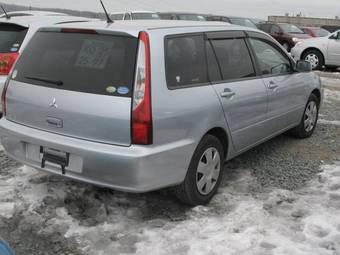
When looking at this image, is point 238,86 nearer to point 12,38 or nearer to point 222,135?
point 222,135

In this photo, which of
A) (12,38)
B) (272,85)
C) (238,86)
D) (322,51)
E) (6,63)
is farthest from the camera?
(322,51)

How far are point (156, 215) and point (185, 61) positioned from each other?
4.32 ft

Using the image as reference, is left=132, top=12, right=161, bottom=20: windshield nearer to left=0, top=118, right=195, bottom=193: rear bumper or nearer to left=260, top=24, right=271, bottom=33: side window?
left=260, top=24, right=271, bottom=33: side window

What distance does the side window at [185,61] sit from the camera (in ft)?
11.4

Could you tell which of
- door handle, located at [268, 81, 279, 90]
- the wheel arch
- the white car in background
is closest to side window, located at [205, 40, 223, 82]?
the wheel arch

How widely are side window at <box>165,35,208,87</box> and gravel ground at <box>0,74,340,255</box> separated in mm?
1127

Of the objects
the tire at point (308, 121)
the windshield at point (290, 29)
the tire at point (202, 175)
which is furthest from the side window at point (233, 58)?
the windshield at point (290, 29)

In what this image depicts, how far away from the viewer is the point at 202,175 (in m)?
3.86

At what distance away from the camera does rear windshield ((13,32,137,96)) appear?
3283 millimetres

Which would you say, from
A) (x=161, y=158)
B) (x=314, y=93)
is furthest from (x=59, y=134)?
(x=314, y=93)

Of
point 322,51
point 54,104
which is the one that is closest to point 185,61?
point 54,104

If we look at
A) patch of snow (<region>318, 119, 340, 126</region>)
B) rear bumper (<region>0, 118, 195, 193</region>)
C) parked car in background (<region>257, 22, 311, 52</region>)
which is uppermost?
parked car in background (<region>257, 22, 311, 52</region>)

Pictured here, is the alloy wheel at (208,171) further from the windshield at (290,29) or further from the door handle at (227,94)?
the windshield at (290,29)

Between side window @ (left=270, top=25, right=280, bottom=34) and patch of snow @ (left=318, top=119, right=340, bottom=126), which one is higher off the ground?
side window @ (left=270, top=25, right=280, bottom=34)
